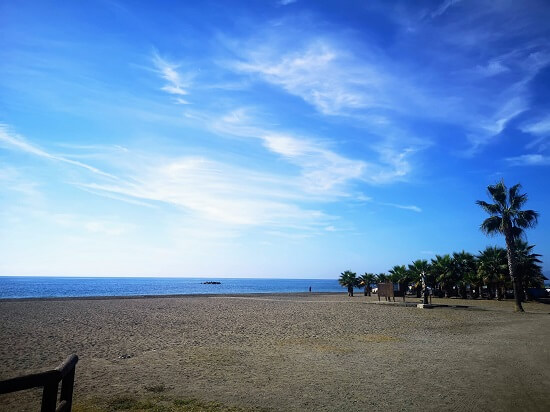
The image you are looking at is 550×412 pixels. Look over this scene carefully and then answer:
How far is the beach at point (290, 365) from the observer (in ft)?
26.0

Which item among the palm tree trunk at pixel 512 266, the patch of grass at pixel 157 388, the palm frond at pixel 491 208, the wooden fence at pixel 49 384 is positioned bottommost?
the patch of grass at pixel 157 388

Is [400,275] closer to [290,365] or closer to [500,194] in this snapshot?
[500,194]

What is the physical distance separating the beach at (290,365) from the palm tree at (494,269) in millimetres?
25175

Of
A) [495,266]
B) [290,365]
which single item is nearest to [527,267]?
[495,266]

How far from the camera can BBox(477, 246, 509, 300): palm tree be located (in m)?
42.9

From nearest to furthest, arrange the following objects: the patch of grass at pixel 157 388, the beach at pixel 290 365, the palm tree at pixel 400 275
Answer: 1. the beach at pixel 290 365
2. the patch of grass at pixel 157 388
3. the palm tree at pixel 400 275

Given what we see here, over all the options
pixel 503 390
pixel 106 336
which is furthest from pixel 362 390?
pixel 106 336

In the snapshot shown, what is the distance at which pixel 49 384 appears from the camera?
174 inches

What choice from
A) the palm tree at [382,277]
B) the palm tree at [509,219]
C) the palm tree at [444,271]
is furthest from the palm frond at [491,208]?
the palm tree at [382,277]

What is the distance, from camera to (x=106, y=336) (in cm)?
1675

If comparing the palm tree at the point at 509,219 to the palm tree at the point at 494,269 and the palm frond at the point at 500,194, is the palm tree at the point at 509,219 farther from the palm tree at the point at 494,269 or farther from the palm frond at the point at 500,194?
the palm tree at the point at 494,269

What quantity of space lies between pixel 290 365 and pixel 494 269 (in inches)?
→ 1662

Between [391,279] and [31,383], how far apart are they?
173 ft

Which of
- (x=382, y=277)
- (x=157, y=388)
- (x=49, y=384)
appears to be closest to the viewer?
(x=49, y=384)
